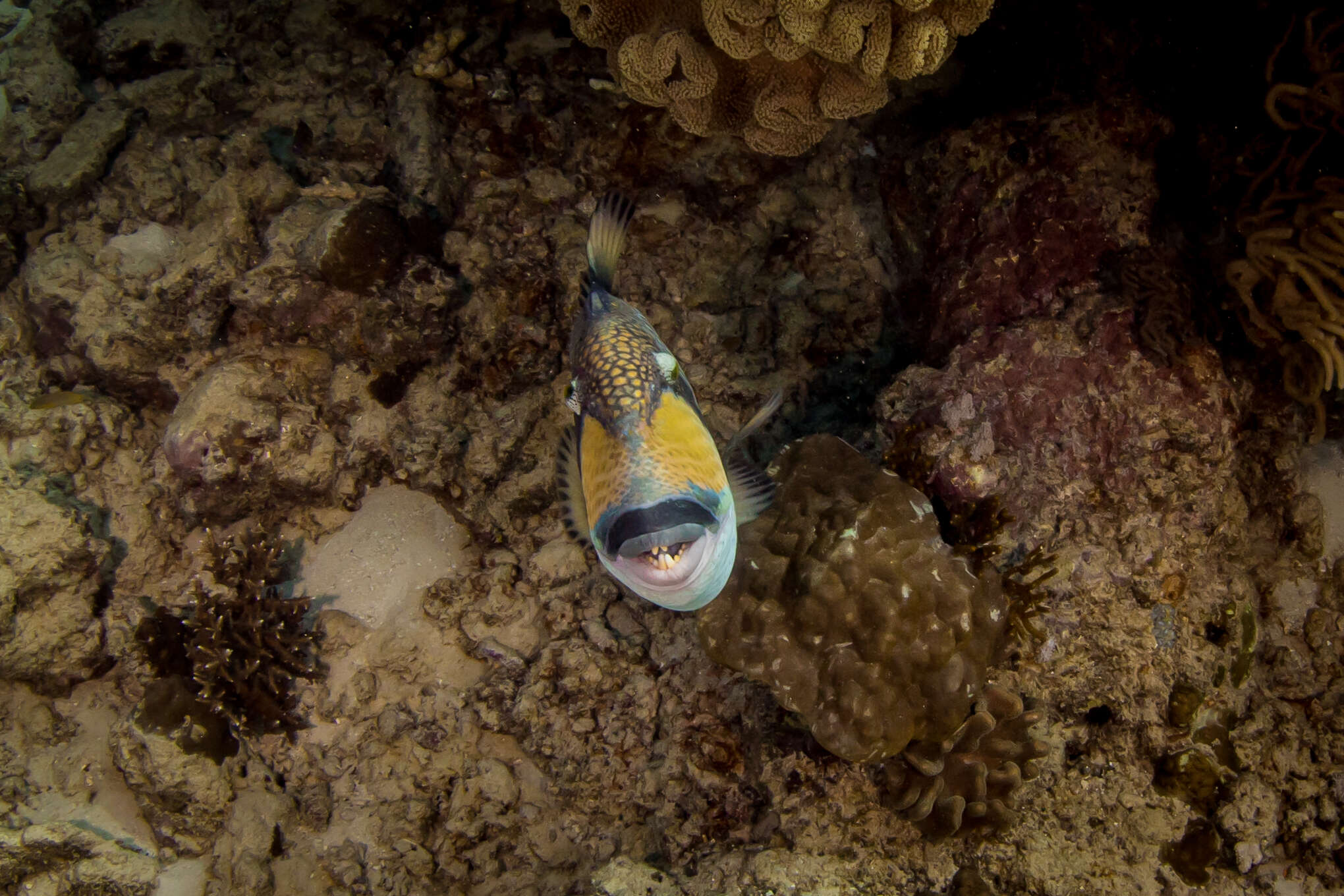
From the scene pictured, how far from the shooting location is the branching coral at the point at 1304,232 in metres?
3.03

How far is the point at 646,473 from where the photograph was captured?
2.03 metres

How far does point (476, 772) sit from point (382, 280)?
3.46 m

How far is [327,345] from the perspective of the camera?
5039 millimetres

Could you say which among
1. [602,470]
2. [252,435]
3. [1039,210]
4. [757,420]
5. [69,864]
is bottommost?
[69,864]

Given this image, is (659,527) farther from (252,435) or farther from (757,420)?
(252,435)

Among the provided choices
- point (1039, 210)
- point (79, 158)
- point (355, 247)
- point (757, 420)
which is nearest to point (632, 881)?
point (757, 420)

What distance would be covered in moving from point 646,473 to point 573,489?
0.59 metres

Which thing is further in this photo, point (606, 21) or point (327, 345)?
point (327, 345)

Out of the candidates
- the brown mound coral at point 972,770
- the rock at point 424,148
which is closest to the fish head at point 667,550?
the brown mound coral at point 972,770

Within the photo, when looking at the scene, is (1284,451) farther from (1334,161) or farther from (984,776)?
(984,776)

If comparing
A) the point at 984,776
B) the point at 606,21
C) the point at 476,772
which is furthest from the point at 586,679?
the point at 606,21

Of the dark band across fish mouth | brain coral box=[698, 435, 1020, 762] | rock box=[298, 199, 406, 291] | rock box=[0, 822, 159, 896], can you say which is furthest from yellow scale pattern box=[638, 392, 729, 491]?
rock box=[0, 822, 159, 896]

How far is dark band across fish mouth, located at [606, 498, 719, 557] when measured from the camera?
71.3 inches

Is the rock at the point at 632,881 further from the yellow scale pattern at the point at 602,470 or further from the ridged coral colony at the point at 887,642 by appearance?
the yellow scale pattern at the point at 602,470
